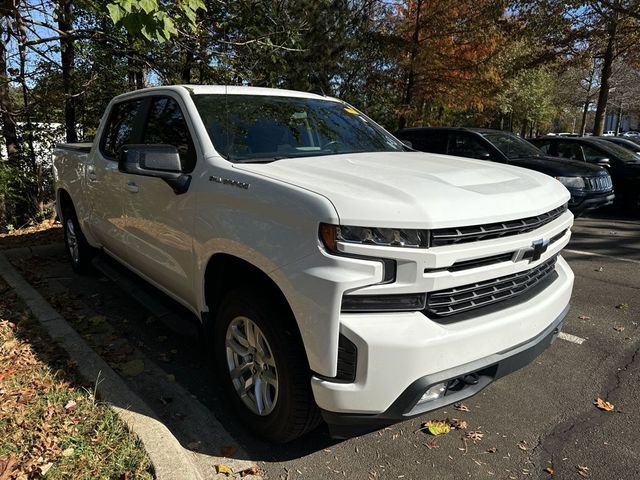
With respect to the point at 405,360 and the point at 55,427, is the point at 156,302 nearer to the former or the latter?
the point at 55,427

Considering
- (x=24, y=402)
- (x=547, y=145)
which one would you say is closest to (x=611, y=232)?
(x=547, y=145)

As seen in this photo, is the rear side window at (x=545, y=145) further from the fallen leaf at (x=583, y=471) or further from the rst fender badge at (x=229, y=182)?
the rst fender badge at (x=229, y=182)

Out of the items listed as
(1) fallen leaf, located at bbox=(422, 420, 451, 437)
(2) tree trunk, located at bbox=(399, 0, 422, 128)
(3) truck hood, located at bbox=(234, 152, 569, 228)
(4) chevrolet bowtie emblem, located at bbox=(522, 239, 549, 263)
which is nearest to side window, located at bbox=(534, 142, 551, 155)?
(2) tree trunk, located at bbox=(399, 0, 422, 128)

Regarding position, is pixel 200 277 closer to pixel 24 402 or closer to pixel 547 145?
pixel 24 402

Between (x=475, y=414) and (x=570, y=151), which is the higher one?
(x=570, y=151)

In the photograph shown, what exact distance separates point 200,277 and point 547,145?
10.6 metres

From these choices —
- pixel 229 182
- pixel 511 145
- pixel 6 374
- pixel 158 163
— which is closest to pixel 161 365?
pixel 6 374

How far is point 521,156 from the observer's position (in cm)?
901

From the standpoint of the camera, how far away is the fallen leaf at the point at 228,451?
8.65ft

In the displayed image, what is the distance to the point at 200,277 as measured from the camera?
2967 mm

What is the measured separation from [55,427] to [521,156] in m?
8.47

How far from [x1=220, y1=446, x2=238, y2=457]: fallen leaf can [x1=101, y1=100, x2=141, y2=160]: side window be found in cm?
262

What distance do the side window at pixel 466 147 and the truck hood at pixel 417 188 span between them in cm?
600

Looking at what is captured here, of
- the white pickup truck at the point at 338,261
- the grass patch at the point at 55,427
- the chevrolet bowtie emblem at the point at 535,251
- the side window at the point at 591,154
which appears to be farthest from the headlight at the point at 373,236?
the side window at the point at 591,154
